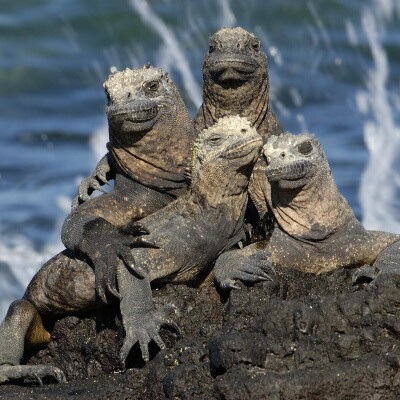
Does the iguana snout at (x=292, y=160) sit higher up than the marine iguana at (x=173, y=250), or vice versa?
the iguana snout at (x=292, y=160)

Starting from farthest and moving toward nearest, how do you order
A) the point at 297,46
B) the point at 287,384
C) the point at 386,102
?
1. the point at 297,46
2. the point at 386,102
3. the point at 287,384

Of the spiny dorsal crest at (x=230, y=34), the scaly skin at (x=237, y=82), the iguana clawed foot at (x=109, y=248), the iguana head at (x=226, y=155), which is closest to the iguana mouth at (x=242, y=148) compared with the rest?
the iguana head at (x=226, y=155)

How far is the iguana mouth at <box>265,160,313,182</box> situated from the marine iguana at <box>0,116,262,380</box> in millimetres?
162

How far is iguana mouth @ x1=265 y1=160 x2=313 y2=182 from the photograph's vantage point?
11703 mm

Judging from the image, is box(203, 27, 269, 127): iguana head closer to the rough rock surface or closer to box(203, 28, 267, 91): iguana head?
box(203, 28, 267, 91): iguana head

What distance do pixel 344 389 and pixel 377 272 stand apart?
5.96 feet

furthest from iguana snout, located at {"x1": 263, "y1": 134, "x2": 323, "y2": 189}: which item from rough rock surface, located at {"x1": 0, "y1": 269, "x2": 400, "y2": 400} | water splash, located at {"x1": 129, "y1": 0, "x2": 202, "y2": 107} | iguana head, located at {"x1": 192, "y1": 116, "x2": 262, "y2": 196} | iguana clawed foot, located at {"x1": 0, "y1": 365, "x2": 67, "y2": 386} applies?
water splash, located at {"x1": 129, "y1": 0, "x2": 202, "y2": 107}

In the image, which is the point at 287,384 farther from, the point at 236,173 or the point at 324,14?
the point at 324,14

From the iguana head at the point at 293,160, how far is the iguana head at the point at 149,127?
2.68ft

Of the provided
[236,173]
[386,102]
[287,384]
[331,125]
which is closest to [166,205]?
[236,173]

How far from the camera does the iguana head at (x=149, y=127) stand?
39.5 ft

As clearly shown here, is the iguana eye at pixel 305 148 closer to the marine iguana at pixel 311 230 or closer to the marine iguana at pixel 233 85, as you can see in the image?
the marine iguana at pixel 311 230

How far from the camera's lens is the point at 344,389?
9.92m

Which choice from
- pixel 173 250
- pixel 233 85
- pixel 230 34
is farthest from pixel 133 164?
pixel 230 34
